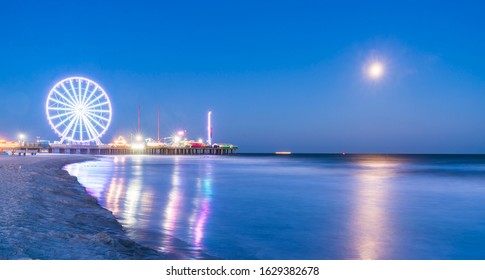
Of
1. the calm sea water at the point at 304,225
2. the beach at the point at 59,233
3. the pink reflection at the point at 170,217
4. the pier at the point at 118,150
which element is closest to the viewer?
the beach at the point at 59,233

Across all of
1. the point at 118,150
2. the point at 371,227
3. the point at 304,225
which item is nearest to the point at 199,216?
the point at 304,225

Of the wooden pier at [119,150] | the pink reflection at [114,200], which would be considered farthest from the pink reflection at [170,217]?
the wooden pier at [119,150]

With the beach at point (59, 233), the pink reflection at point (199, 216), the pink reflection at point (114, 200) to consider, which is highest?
the beach at point (59, 233)

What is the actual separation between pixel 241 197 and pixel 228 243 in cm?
940

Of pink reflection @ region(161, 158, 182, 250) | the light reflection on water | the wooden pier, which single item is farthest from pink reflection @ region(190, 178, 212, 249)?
the wooden pier

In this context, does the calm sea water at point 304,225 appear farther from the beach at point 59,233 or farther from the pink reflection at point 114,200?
the beach at point 59,233

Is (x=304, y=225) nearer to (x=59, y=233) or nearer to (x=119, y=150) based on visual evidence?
(x=59, y=233)

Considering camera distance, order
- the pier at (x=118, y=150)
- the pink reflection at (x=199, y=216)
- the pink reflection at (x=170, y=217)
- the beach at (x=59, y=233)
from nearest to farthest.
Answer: the beach at (x=59, y=233), the pink reflection at (x=170, y=217), the pink reflection at (x=199, y=216), the pier at (x=118, y=150)

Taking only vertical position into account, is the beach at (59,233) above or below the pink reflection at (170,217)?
above

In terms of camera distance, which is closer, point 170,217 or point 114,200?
point 170,217

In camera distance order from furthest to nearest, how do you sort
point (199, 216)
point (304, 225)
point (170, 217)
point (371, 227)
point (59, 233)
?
point (199, 216) < point (170, 217) < point (304, 225) < point (371, 227) < point (59, 233)

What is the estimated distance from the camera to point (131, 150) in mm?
A: 132375

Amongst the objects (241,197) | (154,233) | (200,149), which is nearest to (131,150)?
(200,149)

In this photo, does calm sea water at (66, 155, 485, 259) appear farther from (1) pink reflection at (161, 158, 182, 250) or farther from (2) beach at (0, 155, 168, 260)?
(2) beach at (0, 155, 168, 260)
